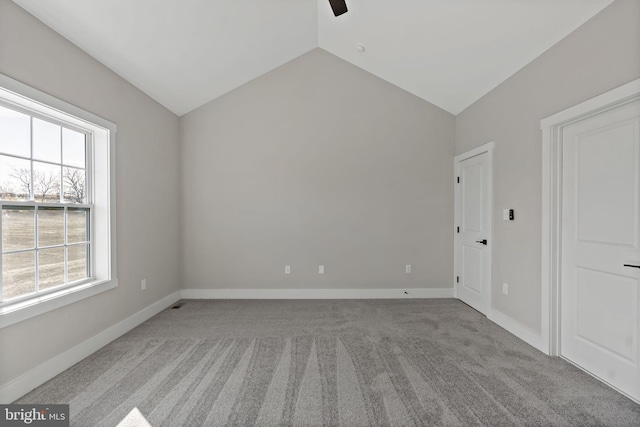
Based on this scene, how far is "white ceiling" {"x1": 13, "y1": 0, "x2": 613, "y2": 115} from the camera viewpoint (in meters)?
2.23

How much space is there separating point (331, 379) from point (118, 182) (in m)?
2.84

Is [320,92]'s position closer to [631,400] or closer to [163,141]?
[163,141]

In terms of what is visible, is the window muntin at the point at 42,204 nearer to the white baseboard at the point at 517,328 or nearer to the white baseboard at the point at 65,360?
the white baseboard at the point at 65,360

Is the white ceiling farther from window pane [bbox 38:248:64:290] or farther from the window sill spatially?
the window sill

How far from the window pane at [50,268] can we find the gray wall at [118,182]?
0.26m

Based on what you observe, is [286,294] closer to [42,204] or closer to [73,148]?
[42,204]

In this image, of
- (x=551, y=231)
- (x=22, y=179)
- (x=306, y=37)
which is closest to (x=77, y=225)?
(x=22, y=179)

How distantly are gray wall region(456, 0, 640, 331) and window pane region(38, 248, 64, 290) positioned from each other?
14.3 feet

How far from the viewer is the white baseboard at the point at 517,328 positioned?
2.55m

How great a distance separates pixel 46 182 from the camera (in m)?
2.22

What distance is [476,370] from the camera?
2191 mm
